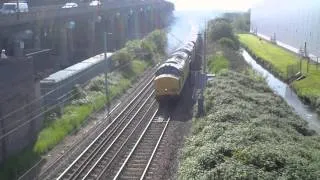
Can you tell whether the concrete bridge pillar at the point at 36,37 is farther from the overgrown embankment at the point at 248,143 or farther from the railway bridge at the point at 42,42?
the overgrown embankment at the point at 248,143

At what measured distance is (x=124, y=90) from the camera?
4044cm

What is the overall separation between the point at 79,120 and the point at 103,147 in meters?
5.51

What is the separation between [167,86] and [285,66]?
98.6 feet

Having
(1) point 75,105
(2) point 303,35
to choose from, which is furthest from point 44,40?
(2) point 303,35

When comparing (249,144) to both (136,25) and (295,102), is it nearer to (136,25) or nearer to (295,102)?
(295,102)

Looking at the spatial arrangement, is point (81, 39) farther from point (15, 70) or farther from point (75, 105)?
point (15, 70)

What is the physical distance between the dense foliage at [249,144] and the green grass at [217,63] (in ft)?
56.7

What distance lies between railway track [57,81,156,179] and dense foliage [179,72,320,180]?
4453 millimetres

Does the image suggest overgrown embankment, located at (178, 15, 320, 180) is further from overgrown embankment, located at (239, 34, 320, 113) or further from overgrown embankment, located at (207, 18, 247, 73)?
overgrown embankment, located at (207, 18, 247, 73)

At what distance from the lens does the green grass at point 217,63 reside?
1826 inches

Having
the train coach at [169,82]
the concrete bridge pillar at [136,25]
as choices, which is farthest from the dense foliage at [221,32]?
the train coach at [169,82]

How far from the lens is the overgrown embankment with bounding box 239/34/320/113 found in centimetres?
4190

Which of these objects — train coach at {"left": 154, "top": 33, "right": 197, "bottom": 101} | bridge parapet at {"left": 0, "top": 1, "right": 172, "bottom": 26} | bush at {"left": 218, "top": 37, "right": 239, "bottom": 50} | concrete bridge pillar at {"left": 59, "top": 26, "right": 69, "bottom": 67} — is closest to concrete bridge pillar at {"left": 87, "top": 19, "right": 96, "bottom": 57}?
bridge parapet at {"left": 0, "top": 1, "right": 172, "bottom": 26}

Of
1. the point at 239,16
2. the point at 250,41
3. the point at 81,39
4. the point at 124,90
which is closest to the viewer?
the point at 124,90
